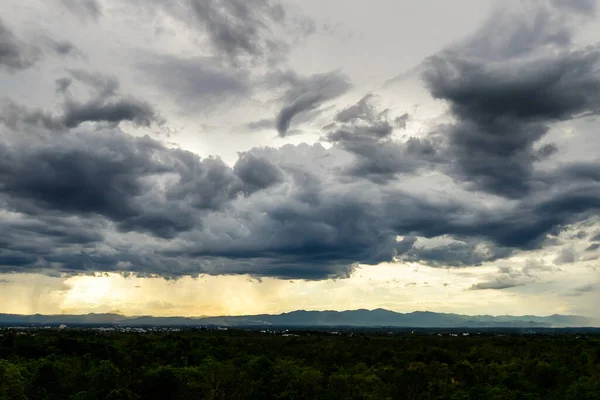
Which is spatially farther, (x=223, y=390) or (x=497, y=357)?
(x=497, y=357)

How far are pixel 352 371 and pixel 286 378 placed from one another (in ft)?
111

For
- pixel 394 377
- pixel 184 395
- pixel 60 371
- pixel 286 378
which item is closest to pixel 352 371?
pixel 394 377

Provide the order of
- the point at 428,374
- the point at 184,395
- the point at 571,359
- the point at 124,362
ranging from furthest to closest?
the point at 571,359, the point at 124,362, the point at 428,374, the point at 184,395

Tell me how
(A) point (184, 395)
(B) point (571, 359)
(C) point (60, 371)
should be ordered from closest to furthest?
(A) point (184, 395)
(C) point (60, 371)
(B) point (571, 359)

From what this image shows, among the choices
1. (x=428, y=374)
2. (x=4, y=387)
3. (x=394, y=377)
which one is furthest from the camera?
(x=428, y=374)

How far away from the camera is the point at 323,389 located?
7912 cm

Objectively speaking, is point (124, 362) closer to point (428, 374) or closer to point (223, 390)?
point (223, 390)

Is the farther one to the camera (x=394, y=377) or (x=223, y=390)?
(x=394, y=377)

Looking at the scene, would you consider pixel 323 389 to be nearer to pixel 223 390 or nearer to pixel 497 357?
pixel 223 390

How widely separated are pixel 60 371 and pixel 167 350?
5461cm

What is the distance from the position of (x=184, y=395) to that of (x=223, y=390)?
780cm

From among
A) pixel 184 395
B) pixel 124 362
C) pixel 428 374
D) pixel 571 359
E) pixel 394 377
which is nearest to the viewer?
pixel 184 395

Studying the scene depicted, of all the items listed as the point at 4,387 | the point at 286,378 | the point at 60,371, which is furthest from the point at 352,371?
the point at 4,387

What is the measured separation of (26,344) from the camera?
151 meters
